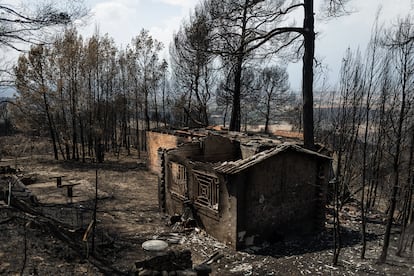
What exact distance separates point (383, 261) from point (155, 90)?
26.9 m

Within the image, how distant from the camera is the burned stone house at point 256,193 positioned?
1175 cm

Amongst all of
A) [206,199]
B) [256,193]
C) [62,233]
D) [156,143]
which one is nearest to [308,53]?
[256,193]

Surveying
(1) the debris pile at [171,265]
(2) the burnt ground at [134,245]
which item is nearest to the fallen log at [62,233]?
(2) the burnt ground at [134,245]

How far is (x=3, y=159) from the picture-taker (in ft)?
89.1

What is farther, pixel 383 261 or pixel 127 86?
pixel 127 86

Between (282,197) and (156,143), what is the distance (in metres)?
12.7

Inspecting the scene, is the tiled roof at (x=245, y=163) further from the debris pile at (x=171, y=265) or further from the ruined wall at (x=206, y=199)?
the debris pile at (x=171, y=265)

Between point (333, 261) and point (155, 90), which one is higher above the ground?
point (155, 90)

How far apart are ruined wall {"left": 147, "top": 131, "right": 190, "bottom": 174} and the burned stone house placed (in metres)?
6.95

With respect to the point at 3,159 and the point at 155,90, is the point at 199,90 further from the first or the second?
the point at 3,159

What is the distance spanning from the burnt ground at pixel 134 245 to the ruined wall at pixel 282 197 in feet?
1.87

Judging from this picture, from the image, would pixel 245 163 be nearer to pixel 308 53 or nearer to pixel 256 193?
pixel 256 193

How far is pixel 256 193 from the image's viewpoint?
11984mm

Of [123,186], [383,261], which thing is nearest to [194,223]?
[383,261]
